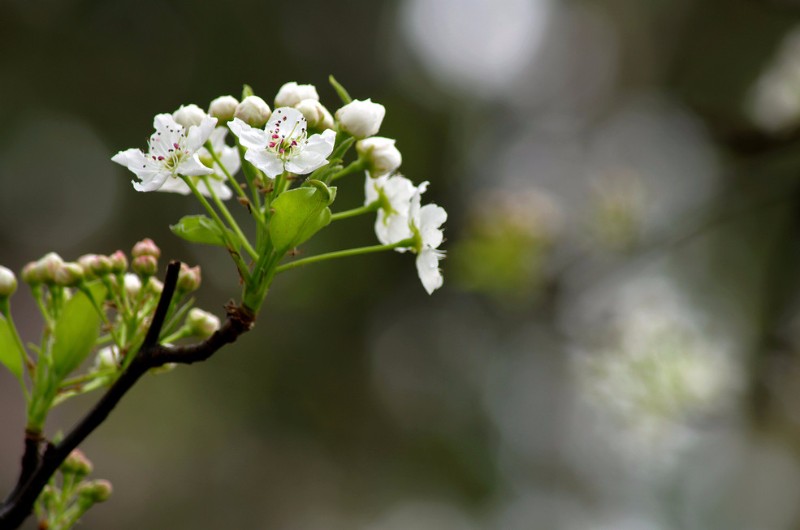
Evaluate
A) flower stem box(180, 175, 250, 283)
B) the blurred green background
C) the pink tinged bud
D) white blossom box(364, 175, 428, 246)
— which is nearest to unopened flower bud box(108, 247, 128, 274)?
the pink tinged bud

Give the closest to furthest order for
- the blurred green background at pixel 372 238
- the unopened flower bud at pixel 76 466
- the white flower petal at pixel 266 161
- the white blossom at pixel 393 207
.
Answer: the white flower petal at pixel 266 161
the unopened flower bud at pixel 76 466
the white blossom at pixel 393 207
the blurred green background at pixel 372 238

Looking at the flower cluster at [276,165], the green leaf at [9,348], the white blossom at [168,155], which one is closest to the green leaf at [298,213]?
the flower cluster at [276,165]

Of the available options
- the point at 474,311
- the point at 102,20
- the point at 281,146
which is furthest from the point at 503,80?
the point at 281,146

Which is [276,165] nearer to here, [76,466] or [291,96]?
[291,96]

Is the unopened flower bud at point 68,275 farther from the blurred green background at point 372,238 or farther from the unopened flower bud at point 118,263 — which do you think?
the blurred green background at point 372,238

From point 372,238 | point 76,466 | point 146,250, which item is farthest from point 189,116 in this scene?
point 372,238

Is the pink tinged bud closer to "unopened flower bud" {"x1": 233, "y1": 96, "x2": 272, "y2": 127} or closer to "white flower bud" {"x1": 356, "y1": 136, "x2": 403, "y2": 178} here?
"unopened flower bud" {"x1": 233, "y1": 96, "x2": 272, "y2": 127}

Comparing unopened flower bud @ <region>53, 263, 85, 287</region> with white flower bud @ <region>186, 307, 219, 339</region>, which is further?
white flower bud @ <region>186, 307, 219, 339</region>

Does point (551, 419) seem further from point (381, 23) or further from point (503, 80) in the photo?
point (381, 23)
